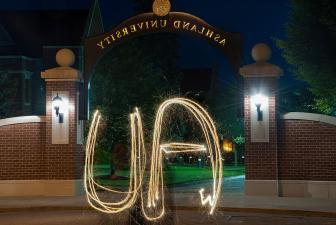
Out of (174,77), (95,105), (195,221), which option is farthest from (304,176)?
(174,77)

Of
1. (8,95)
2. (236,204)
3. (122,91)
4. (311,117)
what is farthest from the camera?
(8,95)

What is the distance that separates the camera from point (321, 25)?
2689 centimetres

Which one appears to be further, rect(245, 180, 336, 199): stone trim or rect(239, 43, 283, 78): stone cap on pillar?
rect(239, 43, 283, 78): stone cap on pillar

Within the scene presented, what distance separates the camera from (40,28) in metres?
50.5

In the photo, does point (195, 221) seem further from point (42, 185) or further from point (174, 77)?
point (174, 77)

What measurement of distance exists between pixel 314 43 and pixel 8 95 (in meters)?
21.8

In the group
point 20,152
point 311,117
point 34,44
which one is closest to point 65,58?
point 20,152

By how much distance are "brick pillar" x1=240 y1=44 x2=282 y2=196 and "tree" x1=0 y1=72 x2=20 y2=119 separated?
23.5 meters

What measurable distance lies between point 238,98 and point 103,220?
8.11 meters

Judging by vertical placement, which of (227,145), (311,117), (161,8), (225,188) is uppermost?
(161,8)

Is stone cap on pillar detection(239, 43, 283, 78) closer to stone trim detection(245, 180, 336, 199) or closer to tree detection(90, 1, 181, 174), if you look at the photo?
stone trim detection(245, 180, 336, 199)

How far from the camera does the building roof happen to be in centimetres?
4878

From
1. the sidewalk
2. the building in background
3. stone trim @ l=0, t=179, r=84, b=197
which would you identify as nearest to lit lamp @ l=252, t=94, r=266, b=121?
the sidewalk

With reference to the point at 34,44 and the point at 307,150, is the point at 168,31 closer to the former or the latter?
the point at 307,150
